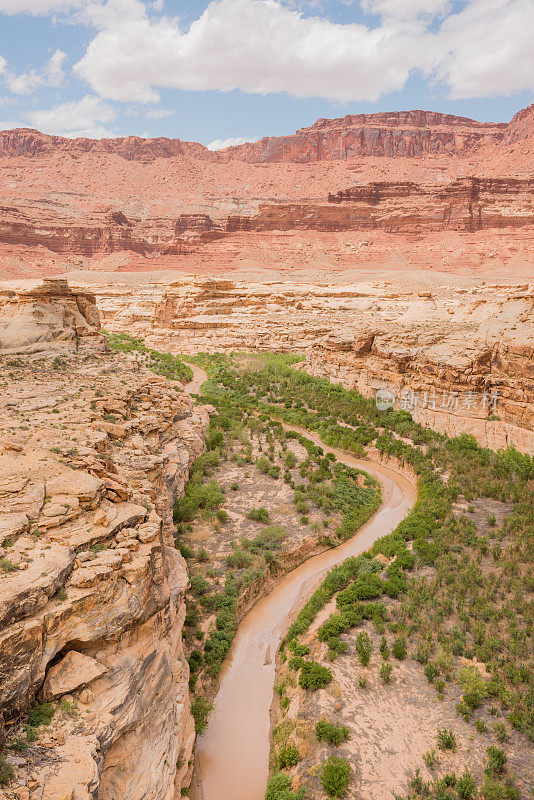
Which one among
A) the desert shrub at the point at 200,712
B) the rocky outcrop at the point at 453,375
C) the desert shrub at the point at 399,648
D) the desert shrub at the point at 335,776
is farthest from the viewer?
the rocky outcrop at the point at 453,375

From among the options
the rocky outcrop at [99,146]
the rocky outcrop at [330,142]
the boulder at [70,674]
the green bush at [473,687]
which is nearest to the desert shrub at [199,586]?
the green bush at [473,687]

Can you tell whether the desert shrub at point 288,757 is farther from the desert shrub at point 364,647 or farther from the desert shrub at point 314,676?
the desert shrub at point 364,647

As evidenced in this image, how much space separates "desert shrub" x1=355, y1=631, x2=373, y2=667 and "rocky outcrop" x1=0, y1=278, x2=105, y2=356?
2082cm

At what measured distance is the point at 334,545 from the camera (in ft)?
64.5

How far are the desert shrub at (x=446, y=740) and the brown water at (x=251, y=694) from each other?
4.34m

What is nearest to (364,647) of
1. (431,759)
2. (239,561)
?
(431,759)

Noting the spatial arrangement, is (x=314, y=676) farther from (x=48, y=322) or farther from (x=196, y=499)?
(x=48, y=322)

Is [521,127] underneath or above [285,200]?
above

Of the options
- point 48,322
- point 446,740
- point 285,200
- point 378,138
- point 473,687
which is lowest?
point 446,740

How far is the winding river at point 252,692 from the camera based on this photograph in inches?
433

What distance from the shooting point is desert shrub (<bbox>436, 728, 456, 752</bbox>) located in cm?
1013

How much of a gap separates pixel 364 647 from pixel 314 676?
1814mm

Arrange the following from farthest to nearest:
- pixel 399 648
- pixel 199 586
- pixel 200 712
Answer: pixel 199 586, pixel 399 648, pixel 200 712

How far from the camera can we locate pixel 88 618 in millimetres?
7305
